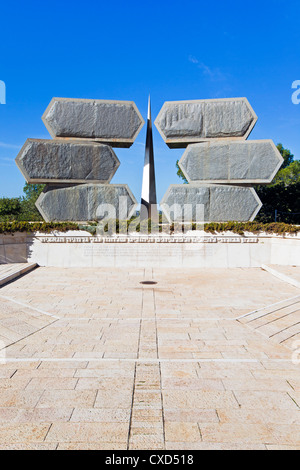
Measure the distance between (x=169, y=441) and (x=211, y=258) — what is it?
386 inches

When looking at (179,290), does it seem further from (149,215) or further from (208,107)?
(208,107)

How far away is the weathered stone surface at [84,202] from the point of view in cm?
1332

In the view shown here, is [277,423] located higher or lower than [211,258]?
lower

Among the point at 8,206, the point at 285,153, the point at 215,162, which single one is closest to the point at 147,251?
the point at 215,162

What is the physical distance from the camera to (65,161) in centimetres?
1323

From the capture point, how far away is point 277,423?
9.77 ft

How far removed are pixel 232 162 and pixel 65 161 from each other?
7.34 meters

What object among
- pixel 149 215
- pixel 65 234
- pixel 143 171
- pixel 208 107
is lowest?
pixel 65 234

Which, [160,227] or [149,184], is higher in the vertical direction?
[149,184]

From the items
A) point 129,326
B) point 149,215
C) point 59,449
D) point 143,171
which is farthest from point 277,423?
point 143,171

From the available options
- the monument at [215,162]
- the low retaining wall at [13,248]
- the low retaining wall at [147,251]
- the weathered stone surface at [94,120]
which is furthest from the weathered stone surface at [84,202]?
the weathered stone surface at [94,120]

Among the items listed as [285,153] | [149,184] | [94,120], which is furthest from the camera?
[285,153]

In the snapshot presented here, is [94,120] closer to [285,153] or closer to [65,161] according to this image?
[65,161]

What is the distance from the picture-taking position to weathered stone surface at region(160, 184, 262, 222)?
1334cm
